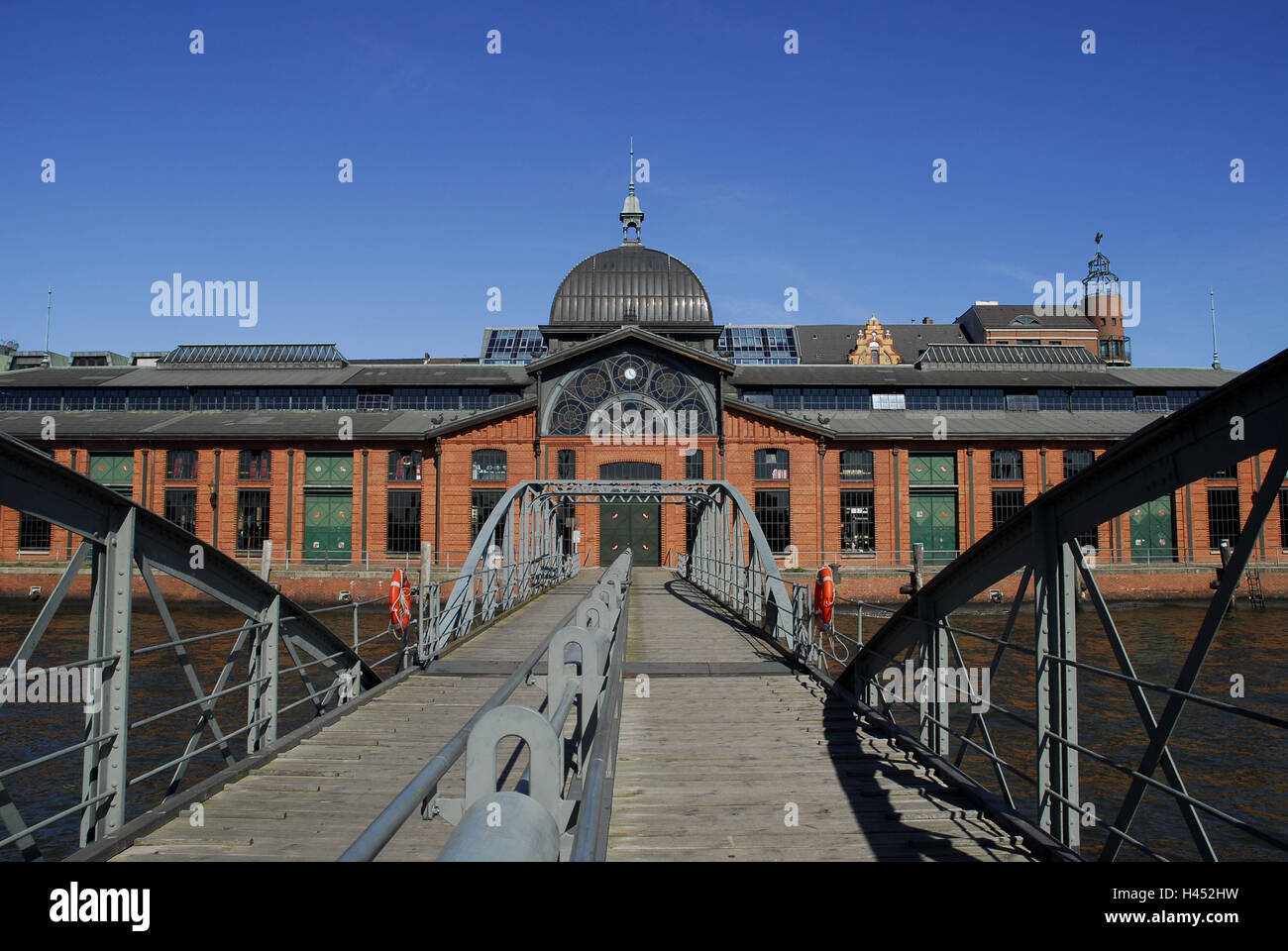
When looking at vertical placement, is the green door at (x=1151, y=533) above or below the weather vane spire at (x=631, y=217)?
below

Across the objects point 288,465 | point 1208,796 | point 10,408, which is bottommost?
point 1208,796

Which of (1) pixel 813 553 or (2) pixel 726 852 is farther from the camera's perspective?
(1) pixel 813 553

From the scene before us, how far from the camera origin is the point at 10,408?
42438 mm

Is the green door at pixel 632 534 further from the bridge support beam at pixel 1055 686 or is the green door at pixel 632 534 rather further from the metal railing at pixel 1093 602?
the bridge support beam at pixel 1055 686

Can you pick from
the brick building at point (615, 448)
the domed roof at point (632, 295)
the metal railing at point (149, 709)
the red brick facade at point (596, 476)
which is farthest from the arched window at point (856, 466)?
the metal railing at point (149, 709)

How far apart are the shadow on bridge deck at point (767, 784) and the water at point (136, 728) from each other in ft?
11.9

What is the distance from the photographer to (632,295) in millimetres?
43656

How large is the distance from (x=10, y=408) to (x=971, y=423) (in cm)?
4550

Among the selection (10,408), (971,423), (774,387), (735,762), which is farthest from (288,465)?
(735,762)

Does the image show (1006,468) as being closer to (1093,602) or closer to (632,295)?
(632,295)

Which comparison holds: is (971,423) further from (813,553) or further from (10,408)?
(10,408)

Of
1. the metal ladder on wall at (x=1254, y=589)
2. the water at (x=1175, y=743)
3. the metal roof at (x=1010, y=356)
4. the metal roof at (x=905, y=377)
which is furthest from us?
the metal roof at (x=1010, y=356)

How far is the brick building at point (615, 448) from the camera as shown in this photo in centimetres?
3684

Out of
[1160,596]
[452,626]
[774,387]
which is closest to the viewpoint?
[452,626]
